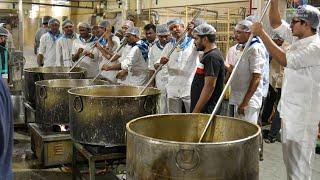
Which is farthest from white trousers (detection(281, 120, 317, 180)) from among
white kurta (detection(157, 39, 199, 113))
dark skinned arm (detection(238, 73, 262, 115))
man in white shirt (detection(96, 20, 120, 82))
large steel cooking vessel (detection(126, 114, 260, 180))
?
man in white shirt (detection(96, 20, 120, 82))

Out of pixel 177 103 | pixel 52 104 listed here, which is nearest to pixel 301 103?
pixel 177 103

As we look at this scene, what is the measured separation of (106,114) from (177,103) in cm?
160

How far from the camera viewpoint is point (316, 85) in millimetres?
2406

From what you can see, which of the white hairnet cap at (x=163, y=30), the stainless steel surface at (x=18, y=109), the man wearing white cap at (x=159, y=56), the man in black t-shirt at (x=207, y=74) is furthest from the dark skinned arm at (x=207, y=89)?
the stainless steel surface at (x=18, y=109)

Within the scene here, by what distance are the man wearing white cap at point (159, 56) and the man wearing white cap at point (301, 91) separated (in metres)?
1.92

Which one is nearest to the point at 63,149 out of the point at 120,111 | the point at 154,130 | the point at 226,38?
the point at 120,111

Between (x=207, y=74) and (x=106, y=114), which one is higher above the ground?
(x=207, y=74)

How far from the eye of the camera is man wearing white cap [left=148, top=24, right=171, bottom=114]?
168 inches

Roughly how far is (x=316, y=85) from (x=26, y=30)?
39.5ft

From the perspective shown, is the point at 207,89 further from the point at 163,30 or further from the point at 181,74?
the point at 163,30

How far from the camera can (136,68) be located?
→ 4.32 metres

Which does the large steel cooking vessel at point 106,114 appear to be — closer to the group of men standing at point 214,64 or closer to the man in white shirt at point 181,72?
the group of men standing at point 214,64

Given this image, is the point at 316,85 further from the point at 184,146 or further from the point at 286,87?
the point at 184,146

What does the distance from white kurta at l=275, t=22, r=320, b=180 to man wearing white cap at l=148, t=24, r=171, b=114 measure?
1920mm
